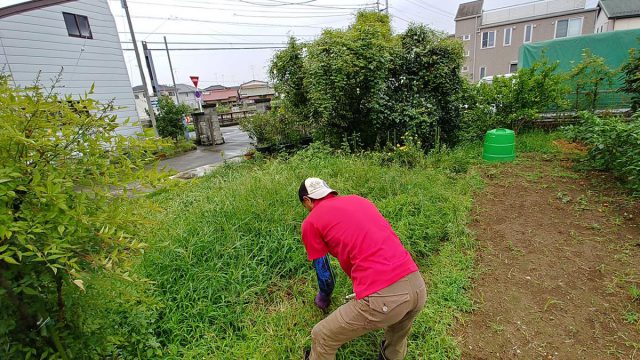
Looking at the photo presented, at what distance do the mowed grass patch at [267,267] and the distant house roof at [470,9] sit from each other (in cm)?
2573

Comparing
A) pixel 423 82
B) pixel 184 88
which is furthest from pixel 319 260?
pixel 184 88

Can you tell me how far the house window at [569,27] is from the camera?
2027 centimetres

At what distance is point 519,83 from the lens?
6586 mm

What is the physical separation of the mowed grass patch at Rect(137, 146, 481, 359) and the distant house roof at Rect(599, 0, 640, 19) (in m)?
19.4

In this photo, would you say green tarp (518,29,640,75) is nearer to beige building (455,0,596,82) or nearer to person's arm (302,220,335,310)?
person's arm (302,220,335,310)

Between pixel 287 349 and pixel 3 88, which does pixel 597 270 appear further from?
pixel 3 88

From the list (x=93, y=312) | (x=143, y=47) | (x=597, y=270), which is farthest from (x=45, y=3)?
(x=143, y=47)

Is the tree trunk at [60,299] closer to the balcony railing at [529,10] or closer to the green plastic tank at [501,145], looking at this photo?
the green plastic tank at [501,145]

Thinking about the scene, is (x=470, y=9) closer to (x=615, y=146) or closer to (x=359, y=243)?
(x=615, y=146)

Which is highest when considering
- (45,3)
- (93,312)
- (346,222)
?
(45,3)

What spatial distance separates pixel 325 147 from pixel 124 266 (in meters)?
4.97

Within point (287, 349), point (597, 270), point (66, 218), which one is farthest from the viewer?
point (597, 270)

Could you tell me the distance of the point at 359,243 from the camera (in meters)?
1.80

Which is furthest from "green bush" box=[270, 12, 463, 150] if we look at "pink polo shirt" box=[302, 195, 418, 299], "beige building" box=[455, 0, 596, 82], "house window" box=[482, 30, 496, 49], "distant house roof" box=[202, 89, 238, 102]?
"distant house roof" box=[202, 89, 238, 102]
